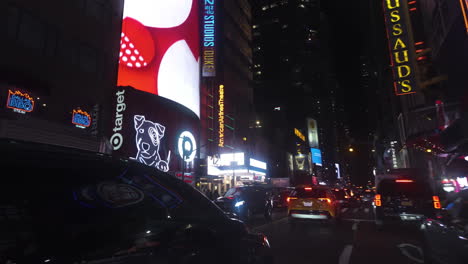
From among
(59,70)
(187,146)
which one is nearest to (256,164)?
(187,146)

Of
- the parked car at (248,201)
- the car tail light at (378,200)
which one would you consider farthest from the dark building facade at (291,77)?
the car tail light at (378,200)

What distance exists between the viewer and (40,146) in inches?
62.9

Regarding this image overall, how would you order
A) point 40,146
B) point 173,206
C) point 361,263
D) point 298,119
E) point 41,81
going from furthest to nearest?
point 298,119 → point 41,81 → point 361,263 → point 173,206 → point 40,146

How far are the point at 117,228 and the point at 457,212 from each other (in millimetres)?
6090

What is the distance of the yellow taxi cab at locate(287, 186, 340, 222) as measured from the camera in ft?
38.6

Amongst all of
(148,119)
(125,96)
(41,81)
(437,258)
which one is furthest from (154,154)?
(437,258)

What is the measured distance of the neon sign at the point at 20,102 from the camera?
536 inches

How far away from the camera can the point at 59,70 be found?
16547 millimetres

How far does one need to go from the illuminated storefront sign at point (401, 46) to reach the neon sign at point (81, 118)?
19515 millimetres

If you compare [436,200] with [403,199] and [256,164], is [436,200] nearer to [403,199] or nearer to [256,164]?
[403,199]

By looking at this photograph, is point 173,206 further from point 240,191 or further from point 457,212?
point 240,191

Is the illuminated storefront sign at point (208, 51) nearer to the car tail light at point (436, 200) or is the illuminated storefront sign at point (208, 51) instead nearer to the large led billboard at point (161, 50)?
the large led billboard at point (161, 50)

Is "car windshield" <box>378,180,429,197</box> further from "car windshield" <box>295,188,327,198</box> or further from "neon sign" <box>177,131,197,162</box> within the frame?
"neon sign" <box>177,131,197,162</box>

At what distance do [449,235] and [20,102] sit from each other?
17.4m
